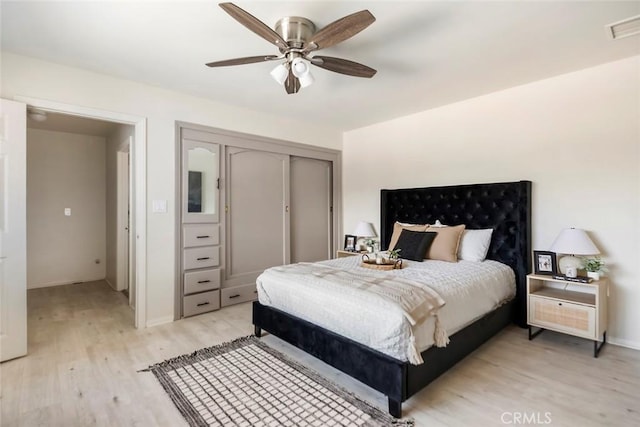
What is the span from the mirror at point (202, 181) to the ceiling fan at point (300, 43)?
1.59 m

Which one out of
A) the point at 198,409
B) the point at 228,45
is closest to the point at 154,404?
the point at 198,409

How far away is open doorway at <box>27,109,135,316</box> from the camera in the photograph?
14.4 feet

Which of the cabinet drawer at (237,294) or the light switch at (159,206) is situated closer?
the light switch at (159,206)

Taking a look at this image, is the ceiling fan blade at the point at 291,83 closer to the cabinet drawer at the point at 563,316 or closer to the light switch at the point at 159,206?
the light switch at the point at 159,206

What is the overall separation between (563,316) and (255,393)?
256 centimetres

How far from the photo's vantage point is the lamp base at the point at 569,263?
272 centimetres

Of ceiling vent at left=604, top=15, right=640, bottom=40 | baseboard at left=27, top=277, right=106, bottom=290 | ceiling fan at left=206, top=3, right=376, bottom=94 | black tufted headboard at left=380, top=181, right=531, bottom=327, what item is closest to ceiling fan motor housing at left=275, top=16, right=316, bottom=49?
ceiling fan at left=206, top=3, right=376, bottom=94

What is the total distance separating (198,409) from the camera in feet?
5.85

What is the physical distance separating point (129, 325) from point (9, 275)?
1.10 metres

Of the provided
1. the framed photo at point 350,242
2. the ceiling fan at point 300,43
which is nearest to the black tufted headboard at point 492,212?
the framed photo at point 350,242

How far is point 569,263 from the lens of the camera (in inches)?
108

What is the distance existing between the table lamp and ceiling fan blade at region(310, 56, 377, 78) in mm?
2170

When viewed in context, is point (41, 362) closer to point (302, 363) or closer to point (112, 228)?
point (302, 363)

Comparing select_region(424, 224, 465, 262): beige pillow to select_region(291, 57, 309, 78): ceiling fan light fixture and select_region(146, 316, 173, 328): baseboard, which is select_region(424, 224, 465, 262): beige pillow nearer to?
select_region(291, 57, 309, 78): ceiling fan light fixture
